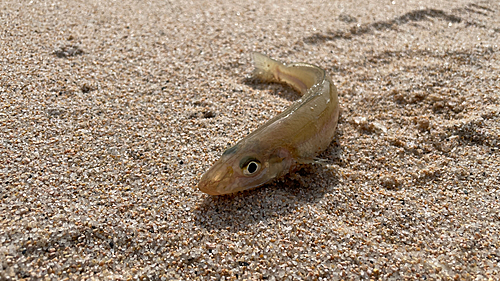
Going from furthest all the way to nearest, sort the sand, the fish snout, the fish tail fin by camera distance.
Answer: the fish tail fin, the fish snout, the sand

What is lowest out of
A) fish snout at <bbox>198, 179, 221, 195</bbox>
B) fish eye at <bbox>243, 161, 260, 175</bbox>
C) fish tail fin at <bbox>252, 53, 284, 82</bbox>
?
fish snout at <bbox>198, 179, 221, 195</bbox>

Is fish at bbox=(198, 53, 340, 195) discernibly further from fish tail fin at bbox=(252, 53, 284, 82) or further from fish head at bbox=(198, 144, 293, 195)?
fish tail fin at bbox=(252, 53, 284, 82)

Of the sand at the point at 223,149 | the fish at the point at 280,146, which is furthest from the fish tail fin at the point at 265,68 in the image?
the fish at the point at 280,146

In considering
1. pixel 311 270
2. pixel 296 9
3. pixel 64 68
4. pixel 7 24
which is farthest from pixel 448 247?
pixel 7 24

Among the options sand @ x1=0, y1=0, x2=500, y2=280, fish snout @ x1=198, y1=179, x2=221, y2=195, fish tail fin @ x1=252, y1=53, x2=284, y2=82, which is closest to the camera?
sand @ x1=0, y1=0, x2=500, y2=280

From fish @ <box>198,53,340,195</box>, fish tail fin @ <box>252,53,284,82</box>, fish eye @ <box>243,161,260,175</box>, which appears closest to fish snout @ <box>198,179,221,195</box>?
fish @ <box>198,53,340,195</box>

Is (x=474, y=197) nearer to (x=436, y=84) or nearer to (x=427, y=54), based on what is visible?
(x=436, y=84)

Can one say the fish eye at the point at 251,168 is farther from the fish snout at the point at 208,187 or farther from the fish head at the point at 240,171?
the fish snout at the point at 208,187

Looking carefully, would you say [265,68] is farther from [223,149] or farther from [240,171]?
[240,171]
